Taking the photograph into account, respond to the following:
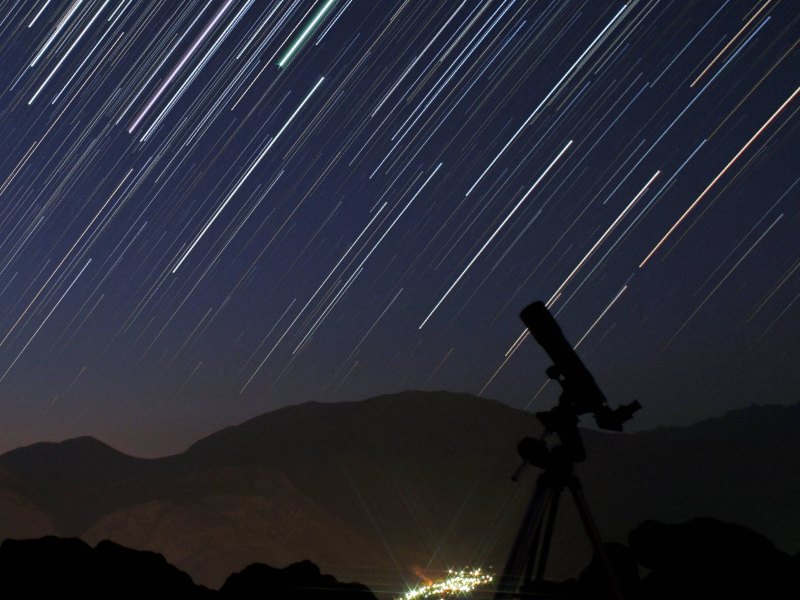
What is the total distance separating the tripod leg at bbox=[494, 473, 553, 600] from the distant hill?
201 ft

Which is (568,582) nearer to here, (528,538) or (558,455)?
(528,538)

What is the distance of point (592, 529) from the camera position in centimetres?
373

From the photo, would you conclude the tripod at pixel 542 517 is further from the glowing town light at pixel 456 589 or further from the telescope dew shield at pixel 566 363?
the glowing town light at pixel 456 589

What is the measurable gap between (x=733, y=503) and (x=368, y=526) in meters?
40.2

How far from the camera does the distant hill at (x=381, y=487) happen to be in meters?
70.7

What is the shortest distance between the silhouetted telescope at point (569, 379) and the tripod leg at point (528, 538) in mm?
315

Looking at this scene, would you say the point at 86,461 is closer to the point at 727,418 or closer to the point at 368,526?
the point at 368,526

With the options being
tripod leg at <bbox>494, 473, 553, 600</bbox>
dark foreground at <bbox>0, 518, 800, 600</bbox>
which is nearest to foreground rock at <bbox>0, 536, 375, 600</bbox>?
dark foreground at <bbox>0, 518, 800, 600</bbox>

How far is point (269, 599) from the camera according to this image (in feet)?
21.6

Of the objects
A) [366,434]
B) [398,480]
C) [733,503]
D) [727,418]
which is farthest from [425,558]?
[727,418]

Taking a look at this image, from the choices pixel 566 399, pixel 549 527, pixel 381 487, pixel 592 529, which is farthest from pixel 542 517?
pixel 381 487

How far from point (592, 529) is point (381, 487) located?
86.6 metres

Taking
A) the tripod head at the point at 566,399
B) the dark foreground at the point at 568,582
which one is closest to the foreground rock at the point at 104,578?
the dark foreground at the point at 568,582

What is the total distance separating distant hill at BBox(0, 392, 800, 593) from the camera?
7069 cm
